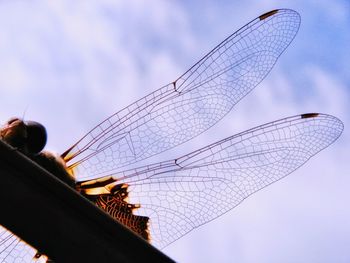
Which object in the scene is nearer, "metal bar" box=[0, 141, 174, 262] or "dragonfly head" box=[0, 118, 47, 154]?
"metal bar" box=[0, 141, 174, 262]

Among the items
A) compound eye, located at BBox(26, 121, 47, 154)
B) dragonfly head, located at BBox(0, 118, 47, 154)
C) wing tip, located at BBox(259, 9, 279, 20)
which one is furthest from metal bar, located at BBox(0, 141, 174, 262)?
wing tip, located at BBox(259, 9, 279, 20)

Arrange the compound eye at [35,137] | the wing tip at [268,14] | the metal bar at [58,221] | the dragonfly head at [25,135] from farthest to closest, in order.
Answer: the wing tip at [268,14]
the compound eye at [35,137]
the dragonfly head at [25,135]
the metal bar at [58,221]

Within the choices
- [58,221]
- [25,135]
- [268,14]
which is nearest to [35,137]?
[25,135]

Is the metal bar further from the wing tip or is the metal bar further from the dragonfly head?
the wing tip

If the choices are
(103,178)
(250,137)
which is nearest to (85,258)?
(103,178)

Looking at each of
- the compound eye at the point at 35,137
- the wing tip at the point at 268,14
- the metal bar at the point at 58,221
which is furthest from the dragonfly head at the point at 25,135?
the wing tip at the point at 268,14

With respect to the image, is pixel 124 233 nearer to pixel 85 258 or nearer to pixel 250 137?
pixel 85 258

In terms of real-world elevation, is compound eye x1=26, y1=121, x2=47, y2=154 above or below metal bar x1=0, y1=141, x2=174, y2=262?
above

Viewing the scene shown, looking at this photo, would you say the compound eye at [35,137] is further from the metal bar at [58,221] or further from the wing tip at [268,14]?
the wing tip at [268,14]

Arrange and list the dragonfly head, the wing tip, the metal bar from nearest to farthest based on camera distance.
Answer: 1. the metal bar
2. the dragonfly head
3. the wing tip
